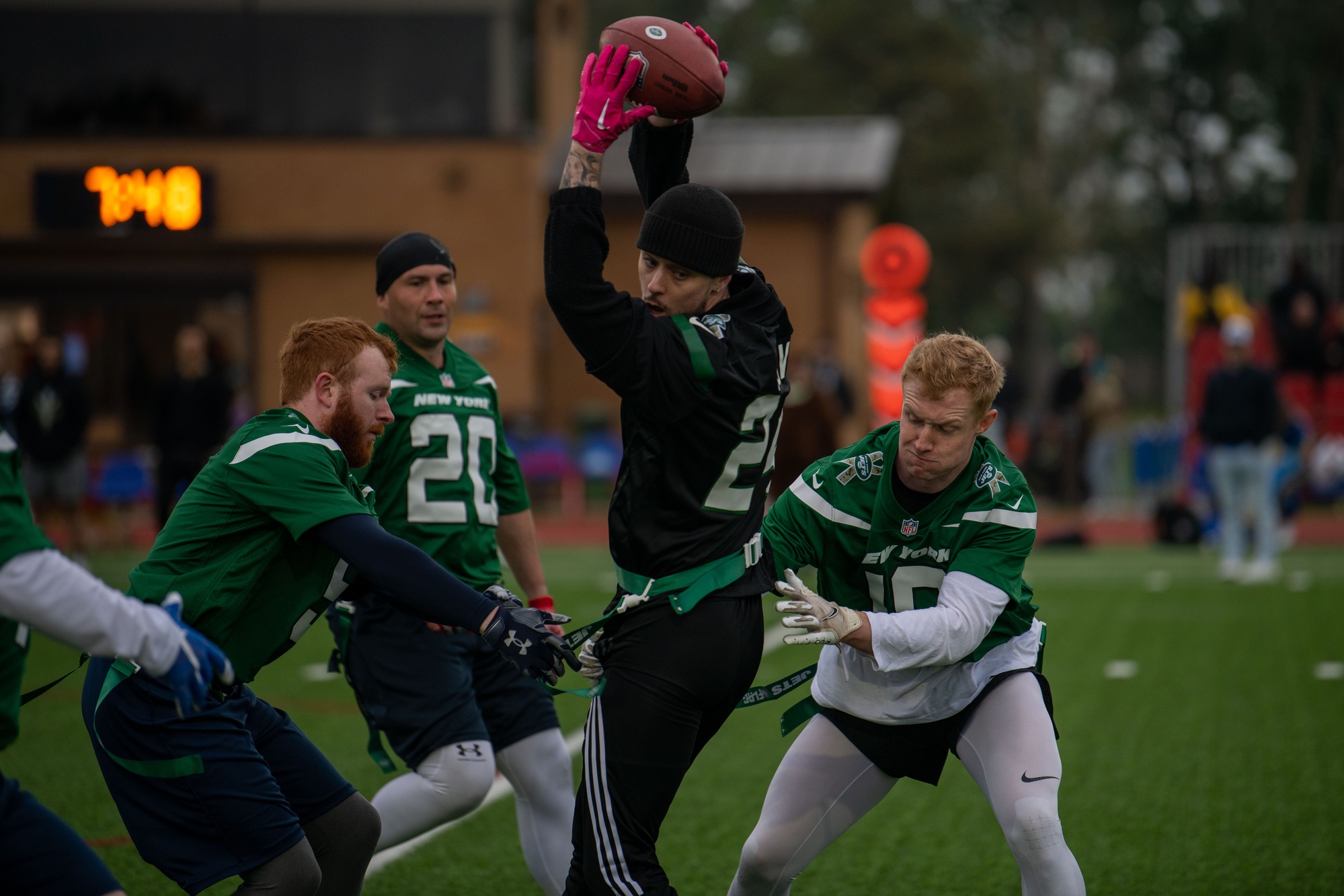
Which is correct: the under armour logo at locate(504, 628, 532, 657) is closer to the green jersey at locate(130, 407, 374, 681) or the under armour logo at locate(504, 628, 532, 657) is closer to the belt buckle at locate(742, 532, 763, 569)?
the green jersey at locate(130, 407, 374, 681)

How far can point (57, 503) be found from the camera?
44.3 ft

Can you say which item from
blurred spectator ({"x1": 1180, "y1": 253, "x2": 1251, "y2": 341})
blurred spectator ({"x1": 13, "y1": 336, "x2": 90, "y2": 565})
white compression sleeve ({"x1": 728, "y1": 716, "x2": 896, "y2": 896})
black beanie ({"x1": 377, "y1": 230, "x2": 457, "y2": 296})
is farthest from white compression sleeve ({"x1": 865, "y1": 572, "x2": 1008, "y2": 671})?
blurred spectator ({"x1": 1180, "y1": 253, "x2": 1251, "y2": 341})

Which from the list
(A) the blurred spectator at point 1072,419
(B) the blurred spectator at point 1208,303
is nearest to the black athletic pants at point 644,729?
(B) the blurred spectator at point 1208,303

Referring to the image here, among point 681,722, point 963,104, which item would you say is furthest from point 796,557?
point 963,104

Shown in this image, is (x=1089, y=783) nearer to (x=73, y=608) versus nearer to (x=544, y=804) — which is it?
(x=544, y=804)

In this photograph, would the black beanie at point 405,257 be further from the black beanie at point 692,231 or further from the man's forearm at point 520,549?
the black beanie at point 692,231

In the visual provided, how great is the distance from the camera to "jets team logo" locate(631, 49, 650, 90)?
129 inches

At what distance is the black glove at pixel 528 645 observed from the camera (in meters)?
3.05

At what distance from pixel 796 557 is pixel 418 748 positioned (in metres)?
1.45

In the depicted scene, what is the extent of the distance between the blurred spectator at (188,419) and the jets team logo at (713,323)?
376 inches

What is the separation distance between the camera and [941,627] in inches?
Result: 136

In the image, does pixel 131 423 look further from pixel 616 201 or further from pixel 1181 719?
pixel 1181 719

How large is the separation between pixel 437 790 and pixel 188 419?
8541mm

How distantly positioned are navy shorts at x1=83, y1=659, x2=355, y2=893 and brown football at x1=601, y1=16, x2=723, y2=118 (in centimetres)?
181
